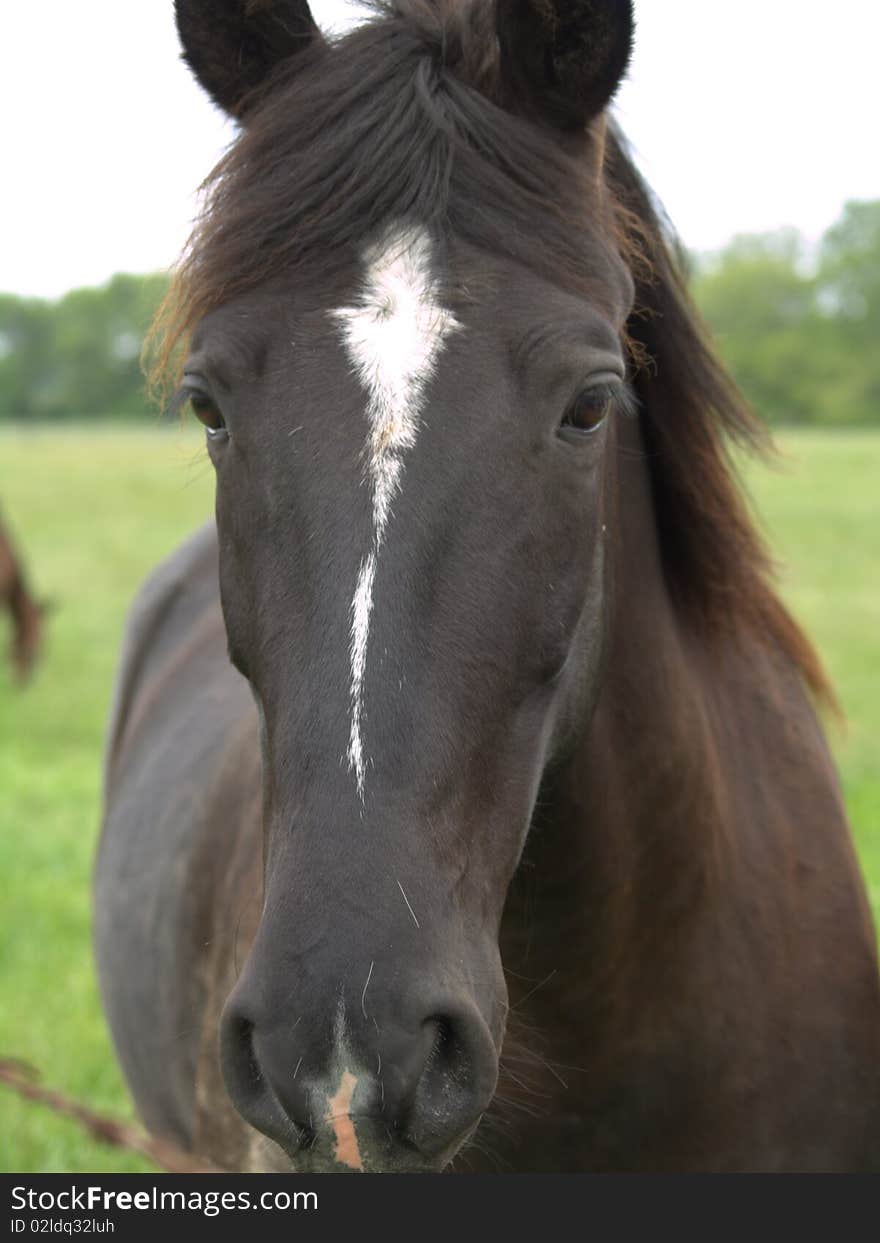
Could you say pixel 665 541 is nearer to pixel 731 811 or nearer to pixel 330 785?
pixel 731 811

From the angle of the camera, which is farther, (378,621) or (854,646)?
(854,646)

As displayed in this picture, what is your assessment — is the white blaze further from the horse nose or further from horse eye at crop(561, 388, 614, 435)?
the horse nose

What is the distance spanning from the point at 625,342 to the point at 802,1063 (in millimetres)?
1333

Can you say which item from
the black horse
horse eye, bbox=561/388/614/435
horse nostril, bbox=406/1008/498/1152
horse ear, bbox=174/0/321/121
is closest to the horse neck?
the black horse

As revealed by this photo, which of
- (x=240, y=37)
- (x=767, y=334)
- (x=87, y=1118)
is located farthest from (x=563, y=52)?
(x=767, y=334)

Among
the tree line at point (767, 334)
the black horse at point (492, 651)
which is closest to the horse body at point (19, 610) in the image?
the black horse at point (492, 651)

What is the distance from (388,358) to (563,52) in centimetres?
64

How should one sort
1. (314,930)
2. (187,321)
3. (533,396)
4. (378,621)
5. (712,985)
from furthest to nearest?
(712,985)
(187,321)
(533,396)
(378,621)
(314,930)

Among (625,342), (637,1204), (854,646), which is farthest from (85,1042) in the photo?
(854,646)

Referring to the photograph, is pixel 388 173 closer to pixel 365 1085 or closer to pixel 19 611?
pixel 365 1085

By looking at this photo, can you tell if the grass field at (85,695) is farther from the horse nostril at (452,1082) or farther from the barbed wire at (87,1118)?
the barbed wire at (87,1118)

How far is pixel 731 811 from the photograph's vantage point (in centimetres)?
258

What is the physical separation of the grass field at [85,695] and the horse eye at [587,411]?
0.77 meters

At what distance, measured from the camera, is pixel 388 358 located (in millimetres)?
1789
